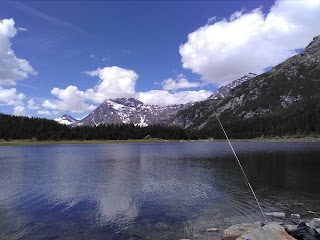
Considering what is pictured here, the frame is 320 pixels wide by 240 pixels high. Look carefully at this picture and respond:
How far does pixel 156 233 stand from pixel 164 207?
9.77 meters

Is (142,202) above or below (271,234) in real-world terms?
below

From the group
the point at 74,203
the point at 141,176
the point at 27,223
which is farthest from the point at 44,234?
the point at 141,176

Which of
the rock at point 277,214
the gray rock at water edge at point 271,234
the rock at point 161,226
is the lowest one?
the rock at point 161,226

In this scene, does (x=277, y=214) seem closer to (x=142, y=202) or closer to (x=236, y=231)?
(x=236, y=231)

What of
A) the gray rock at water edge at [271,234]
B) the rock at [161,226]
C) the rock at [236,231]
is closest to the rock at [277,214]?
the rock at [236,231]

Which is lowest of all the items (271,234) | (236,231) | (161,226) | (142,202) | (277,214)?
(161,226)

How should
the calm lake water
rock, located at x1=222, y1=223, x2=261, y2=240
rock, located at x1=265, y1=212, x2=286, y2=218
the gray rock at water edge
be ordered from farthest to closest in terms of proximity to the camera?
rock, located at x1=265, y1=212, x2=286, y2=218 < the calm lake water < rock, located at x1=222, y1=223, x2=261, y2=240 < the gray rock at water edge

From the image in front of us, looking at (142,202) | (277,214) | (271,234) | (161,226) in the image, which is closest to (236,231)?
(271,234)

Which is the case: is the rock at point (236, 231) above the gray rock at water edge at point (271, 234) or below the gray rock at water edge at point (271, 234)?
below

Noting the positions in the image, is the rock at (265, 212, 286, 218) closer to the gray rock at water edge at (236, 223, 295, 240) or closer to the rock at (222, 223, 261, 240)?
the rock at (222, 223, 261, 240)

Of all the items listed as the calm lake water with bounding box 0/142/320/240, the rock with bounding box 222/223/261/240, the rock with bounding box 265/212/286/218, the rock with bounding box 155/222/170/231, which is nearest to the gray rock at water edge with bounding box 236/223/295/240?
the rock with bounding box 222/223/261/240

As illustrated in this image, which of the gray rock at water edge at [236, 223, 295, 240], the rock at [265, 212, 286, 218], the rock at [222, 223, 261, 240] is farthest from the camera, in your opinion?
the rock at [265, 212, 286, 218]

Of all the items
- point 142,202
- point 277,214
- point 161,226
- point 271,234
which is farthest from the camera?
point 142,202

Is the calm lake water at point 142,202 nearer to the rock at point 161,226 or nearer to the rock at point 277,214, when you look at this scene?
the rock at point 161,226
